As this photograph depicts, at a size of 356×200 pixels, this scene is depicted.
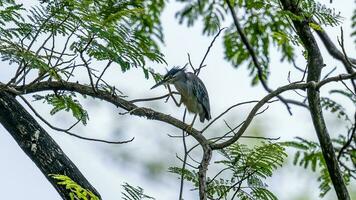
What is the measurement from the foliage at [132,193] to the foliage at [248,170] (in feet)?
0.69

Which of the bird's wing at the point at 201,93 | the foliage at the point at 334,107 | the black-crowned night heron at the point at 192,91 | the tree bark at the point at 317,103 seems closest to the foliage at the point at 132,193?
the tree bark at the point at 317,103

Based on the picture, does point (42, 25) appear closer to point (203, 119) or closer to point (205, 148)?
point (205, 148)

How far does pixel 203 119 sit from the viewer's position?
346cm

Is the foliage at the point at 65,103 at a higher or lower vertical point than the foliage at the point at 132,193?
higher

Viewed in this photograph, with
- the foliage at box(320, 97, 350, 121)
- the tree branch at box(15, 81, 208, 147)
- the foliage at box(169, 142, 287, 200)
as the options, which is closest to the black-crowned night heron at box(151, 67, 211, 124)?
the foliage at box(320, 97, 350, 121)

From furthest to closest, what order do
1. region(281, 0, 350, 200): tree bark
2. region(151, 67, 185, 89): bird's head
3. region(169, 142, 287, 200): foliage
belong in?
region(151, 67, 185, 89): bird's head
region(281, 0, 350, 200): tree bark
region(169, 142, 287, 200): foliage

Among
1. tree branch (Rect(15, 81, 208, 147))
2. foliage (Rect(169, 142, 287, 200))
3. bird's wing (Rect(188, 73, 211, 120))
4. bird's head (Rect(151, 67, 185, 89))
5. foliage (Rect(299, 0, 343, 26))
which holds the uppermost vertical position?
bird's wing (Rect(188, 73, 211, 120))

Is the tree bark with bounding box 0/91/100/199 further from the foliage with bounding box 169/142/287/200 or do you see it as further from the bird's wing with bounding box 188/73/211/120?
the bird's wing with bounding box 188/73/211/120

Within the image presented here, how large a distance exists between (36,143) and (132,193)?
0.44 metres

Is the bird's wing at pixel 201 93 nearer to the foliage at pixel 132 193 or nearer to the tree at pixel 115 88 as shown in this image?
the tree at pixel 115 88

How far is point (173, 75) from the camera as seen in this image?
3068 millimetres

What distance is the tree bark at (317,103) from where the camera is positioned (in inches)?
93.8

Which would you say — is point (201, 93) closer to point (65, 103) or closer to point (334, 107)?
point (334, 107)

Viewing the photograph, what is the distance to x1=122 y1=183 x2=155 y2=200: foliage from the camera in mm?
1848
